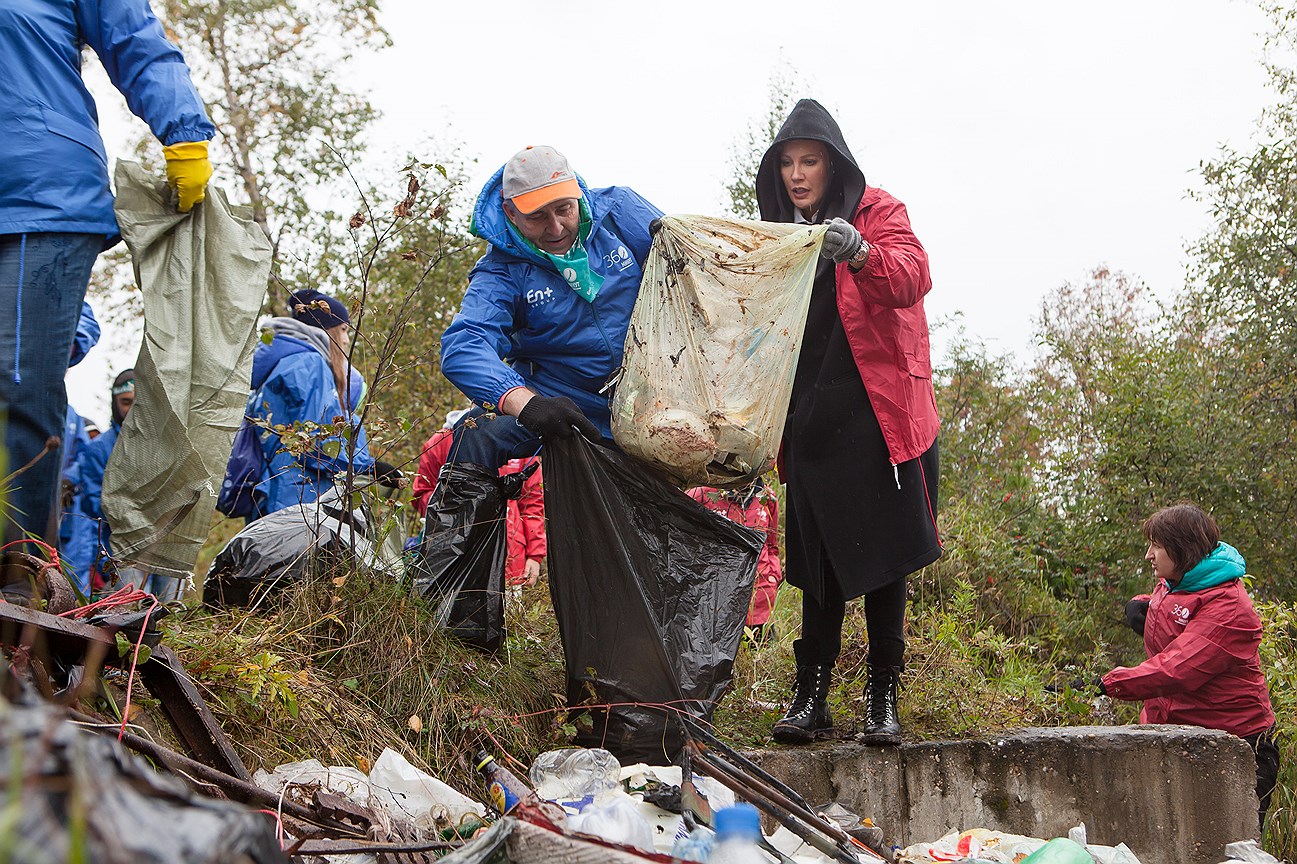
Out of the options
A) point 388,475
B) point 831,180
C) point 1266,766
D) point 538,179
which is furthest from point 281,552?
point 1266,766

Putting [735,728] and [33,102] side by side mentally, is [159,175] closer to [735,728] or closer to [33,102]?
[33,102]

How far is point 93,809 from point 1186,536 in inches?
174

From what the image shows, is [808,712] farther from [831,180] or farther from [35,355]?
[35,355]

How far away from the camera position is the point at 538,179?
3244 millimetres

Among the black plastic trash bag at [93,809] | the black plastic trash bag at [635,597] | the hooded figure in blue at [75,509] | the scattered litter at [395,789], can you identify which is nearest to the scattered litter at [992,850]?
the black plastic trash bag at [635,597]

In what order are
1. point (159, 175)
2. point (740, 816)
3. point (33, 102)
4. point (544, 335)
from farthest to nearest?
point (544, 335), point (159, 175), point (33, 102), point (740, 816)

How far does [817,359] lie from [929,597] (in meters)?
3.23

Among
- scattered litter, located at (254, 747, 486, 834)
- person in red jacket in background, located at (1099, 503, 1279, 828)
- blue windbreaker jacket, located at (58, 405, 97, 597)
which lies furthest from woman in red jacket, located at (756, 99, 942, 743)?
blue windbreaker jacket, located at (58, 405, 97, 597)

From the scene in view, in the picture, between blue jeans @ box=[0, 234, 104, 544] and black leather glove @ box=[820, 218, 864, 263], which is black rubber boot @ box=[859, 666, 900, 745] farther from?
blue jeans @ box=[0, 234, 104, 544]

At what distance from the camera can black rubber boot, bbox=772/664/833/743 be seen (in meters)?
3.48

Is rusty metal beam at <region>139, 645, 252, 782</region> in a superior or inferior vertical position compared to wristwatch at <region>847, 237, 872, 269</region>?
inferior

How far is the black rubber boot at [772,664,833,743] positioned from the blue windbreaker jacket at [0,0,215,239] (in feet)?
7.64

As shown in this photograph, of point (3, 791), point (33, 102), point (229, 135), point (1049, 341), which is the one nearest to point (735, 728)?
point (33, 102)

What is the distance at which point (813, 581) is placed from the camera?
11.5ft
